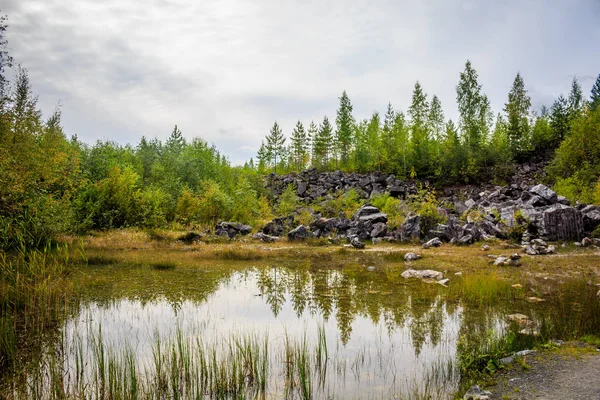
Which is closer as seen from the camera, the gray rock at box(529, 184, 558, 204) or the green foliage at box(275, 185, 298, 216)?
the gray rock at box(529, 184, 558, 204)

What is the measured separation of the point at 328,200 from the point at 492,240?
25.5 m

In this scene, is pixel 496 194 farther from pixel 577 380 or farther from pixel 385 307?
pixel 577 380

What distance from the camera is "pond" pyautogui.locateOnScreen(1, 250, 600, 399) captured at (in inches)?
241

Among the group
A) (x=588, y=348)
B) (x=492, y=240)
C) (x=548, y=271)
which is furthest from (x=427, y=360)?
(x=492, y=240)

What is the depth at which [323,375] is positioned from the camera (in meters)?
6.70

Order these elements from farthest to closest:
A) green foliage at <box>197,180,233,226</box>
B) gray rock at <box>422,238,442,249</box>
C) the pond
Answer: green foliage at <box>197,180,233,226</box> → gray rock at <box>422,238,442,249</box> → the pond

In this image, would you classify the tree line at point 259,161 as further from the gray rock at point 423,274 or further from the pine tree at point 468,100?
the gray rock at point 423,274

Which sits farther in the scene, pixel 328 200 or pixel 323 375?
pixel 328 200

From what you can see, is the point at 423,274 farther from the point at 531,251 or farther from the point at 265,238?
the point at 265,238

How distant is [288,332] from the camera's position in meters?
9.07

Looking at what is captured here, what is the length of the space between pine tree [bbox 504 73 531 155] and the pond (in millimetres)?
48596

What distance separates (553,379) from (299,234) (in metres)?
25.6

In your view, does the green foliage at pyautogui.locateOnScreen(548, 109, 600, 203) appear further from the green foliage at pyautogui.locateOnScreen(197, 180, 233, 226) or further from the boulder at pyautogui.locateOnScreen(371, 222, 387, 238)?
the green foliage at pyautogui.locateOnScreen(197, 180, 233, 226)

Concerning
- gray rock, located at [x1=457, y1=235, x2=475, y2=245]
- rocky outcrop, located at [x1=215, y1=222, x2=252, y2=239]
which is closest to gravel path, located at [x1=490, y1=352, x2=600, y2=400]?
gray rock, located at [x1=457, y1=235, x2=475, y2=245]
